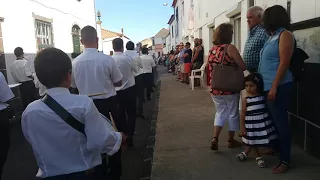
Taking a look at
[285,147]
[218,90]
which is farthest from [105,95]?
[285,147]

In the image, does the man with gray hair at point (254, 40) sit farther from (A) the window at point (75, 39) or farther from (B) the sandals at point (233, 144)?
(A) the window at point (75, 39)

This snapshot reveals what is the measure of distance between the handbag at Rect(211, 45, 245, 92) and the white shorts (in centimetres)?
21

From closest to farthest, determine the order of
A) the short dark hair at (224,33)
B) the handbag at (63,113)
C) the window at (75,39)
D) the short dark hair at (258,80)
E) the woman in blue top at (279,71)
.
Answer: the handbag at (63,113) < the woman in blue top at (279,71) < the short dark hair at (258,80) < the short dark hair at (224,33) < the window at (75,39)

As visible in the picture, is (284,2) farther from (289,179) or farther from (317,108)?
(289,179)

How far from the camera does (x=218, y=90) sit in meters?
3.98

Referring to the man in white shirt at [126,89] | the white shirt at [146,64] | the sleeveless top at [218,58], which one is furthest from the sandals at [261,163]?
the white shirt at [146,64]

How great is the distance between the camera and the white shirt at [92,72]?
3.56m

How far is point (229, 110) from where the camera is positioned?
4.10 metres

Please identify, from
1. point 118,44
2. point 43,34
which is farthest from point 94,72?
point 43,34

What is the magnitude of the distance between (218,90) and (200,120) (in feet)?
7.23

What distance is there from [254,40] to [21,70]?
19.7 feet

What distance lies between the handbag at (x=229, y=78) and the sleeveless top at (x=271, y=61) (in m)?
0.51

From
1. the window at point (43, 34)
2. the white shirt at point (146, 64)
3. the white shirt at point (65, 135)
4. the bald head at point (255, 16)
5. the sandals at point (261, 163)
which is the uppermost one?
the window at point (43, 34)

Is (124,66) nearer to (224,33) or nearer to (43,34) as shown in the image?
(224,33)
